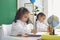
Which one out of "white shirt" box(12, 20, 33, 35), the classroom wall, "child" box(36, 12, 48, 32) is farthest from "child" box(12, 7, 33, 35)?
the classroom wall

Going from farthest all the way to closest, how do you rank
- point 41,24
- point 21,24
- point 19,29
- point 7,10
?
1. point 7,10
2. point 41,24
3. point 21,24
4. point 19,29

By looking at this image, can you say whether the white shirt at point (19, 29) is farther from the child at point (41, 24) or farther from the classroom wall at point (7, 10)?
the classroom wall at point (7, 10)

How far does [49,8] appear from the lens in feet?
10.1

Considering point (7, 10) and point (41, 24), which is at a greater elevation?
point (7, 10)

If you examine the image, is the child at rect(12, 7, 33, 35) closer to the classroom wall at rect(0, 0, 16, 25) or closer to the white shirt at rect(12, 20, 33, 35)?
the white shirt at rect(12, 20, 33, 35)

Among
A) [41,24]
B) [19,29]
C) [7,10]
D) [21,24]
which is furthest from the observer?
[7,10]

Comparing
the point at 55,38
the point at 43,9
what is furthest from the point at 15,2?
the point at 55,38

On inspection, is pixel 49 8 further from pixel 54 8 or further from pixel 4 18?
pixel 4 18

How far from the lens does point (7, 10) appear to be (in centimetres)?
260

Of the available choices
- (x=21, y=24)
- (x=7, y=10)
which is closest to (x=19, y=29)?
(x=21, y=24)

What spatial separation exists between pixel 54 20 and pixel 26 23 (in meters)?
0.73

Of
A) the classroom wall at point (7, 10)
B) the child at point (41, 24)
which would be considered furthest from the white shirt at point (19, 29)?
the classroom wall at point (7, 10)

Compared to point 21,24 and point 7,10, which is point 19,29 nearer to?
point 21,24

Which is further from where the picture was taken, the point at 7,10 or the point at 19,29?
the point at 7,10
